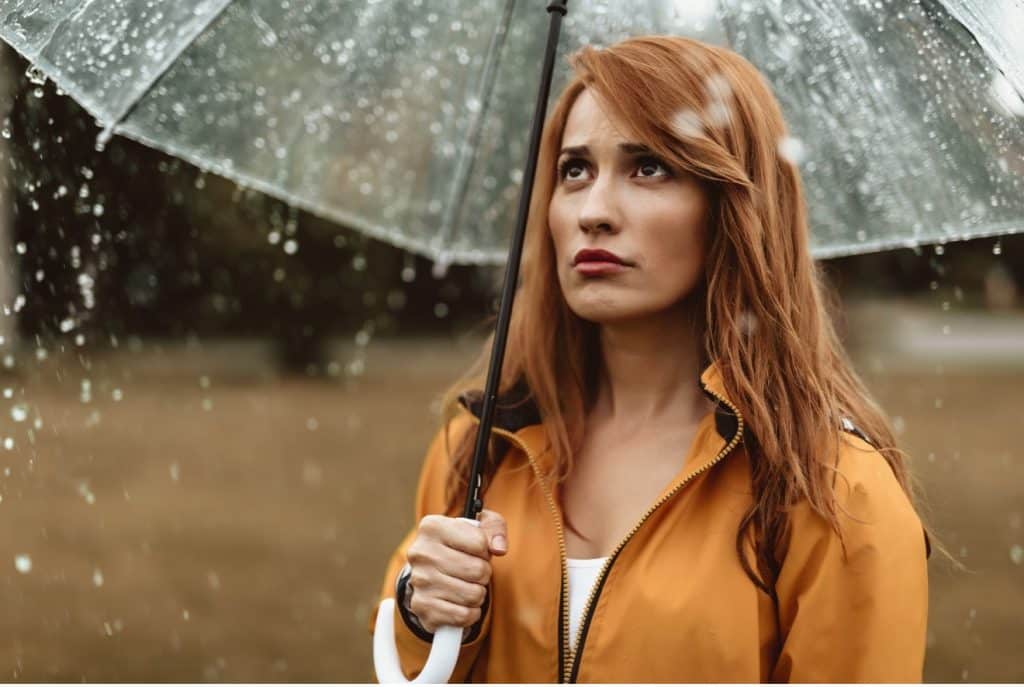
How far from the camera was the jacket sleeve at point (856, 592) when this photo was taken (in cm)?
193

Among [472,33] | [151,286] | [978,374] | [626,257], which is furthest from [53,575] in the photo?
[978,374]

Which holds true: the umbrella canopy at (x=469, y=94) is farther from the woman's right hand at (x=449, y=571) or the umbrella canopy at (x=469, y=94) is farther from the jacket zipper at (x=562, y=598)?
the woman's right hand at (x=449, y=571)

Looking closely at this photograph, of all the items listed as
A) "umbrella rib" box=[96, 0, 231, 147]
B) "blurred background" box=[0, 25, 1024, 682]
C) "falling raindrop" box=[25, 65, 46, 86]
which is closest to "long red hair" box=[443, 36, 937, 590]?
"blurred background" box=[0, 25, 1024, 682]

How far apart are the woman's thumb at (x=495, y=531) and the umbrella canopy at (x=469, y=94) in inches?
40.5

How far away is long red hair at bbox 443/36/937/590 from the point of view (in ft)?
6.83

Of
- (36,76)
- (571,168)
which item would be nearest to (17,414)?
(36,76)

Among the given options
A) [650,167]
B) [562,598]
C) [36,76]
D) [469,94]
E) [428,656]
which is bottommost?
[428,656]

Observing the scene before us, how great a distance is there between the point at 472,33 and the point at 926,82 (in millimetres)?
1164

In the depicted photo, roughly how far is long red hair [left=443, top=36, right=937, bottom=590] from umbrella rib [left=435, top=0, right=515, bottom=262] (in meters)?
0.58

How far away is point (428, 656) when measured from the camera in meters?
2.07

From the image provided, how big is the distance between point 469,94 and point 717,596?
5.46 feet

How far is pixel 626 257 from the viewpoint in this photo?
2.14 metres

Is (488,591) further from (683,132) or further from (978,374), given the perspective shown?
(978,374)

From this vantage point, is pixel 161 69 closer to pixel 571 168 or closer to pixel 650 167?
pixel 571 168
